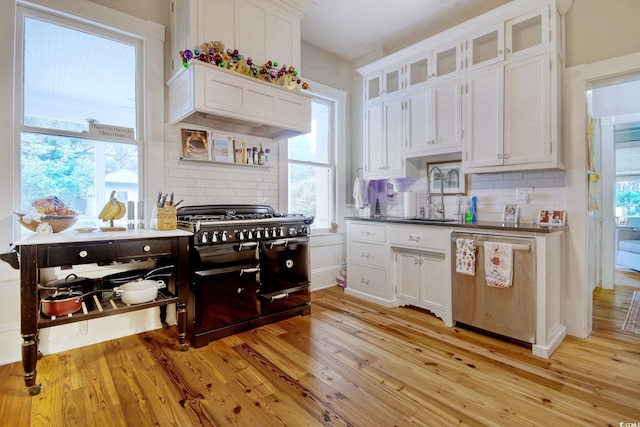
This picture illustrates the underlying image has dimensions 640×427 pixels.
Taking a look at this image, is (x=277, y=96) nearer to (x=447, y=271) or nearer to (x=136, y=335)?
(x=447, y=271)

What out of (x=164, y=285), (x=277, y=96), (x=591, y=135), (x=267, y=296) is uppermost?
(x=277, y=96)

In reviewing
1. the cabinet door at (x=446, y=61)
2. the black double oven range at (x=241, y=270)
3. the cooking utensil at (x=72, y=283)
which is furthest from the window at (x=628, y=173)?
the cooking utensil at (x=72, y=283)

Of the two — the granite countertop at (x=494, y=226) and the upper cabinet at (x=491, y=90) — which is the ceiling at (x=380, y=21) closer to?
the upper cabinet at (x=491, y=90)

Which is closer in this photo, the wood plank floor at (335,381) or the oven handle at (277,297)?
the wood plank floor at (335,381)

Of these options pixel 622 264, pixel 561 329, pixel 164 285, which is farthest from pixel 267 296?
pixel 622 264

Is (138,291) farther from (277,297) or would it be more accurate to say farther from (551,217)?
(551,217)

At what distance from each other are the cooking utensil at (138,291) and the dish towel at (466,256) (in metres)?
2.46

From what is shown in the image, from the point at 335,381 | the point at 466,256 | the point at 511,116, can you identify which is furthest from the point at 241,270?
the point at 511,116

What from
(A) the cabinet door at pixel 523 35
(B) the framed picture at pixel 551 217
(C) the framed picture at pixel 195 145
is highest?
(A) the cabinet door at pixel 523 35

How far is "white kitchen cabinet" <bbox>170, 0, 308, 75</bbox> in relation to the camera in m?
2.60

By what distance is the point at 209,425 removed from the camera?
158 cm

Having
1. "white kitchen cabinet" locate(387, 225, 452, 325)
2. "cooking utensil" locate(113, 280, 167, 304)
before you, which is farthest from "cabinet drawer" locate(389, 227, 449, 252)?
"cooking utensil" locate(113, 280, 167, 304)

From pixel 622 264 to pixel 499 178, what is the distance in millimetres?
4582

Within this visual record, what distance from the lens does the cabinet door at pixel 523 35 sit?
2.62 m
